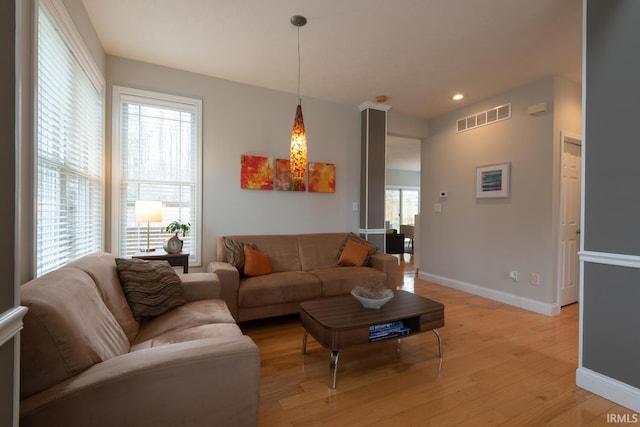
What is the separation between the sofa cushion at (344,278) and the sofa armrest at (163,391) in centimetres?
186

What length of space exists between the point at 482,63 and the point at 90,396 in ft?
12.7

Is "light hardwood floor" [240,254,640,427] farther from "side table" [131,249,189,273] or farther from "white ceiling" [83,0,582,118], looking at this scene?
"white ceiling" [83,0,582,118]

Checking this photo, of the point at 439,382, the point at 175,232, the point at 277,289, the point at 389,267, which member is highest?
the point at 175,232

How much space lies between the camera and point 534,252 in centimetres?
338

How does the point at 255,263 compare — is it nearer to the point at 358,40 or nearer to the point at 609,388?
the point at 358,40

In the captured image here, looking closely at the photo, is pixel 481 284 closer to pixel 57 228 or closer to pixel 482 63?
pixel 482 63

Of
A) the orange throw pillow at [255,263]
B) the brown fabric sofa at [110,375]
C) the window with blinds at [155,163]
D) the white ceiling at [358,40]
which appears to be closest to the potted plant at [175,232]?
the window with blinds at [155,163]

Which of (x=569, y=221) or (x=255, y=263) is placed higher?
(x=569, y=221)

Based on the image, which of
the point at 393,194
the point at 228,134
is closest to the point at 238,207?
the point at 228,134

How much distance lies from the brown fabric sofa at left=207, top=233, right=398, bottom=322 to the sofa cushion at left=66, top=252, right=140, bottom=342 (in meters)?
0.88

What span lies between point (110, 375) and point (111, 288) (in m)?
0.92

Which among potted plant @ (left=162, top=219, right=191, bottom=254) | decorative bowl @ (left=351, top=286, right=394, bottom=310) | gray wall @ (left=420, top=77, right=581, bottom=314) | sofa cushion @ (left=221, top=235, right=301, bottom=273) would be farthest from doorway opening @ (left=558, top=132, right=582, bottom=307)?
potted plant @ (left=162, top=219, right=191, bottom=254)

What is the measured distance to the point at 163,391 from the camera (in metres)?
1.06

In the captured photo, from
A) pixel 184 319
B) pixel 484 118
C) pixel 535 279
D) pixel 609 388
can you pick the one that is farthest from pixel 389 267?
pixel 484 118
